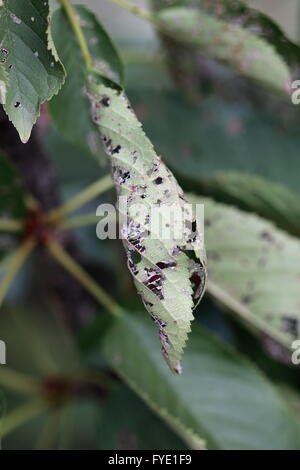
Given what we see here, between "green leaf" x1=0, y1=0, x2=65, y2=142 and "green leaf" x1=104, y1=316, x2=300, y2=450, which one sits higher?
"green leaf" x1=0, y1=0, x2=65, y2=142

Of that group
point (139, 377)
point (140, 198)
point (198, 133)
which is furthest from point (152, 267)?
point (198, 133)

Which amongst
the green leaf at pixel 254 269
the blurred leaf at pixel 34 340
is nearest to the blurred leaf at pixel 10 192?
the green leaf at pixel 254 269

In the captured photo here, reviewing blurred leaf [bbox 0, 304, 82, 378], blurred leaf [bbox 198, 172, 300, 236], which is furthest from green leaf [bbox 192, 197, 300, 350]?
blurred leaf [bbox 0, 304, 82, 378]

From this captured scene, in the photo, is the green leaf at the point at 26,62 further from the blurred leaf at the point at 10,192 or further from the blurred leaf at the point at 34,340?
the blurred leaf at the point at 34,340

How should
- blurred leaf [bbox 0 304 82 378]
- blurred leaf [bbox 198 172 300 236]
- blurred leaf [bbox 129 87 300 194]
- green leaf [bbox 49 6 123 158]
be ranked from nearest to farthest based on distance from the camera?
green leaf [bbox 49 6 123 158] < blurred leaf [bbox 198 172 300 236] < blurred leaf [bbox 129 87 300 194] < blurred leaf [bbox 0 304 82 378]

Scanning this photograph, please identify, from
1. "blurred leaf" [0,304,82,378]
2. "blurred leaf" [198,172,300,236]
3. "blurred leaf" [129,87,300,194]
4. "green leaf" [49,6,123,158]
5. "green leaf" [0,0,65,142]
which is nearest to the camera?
"green leaf" [0,0,65,142]

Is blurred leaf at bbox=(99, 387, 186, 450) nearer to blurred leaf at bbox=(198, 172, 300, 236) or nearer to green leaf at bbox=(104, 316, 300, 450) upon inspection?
green leaf at bbox=(104, 316, 300, 450)
